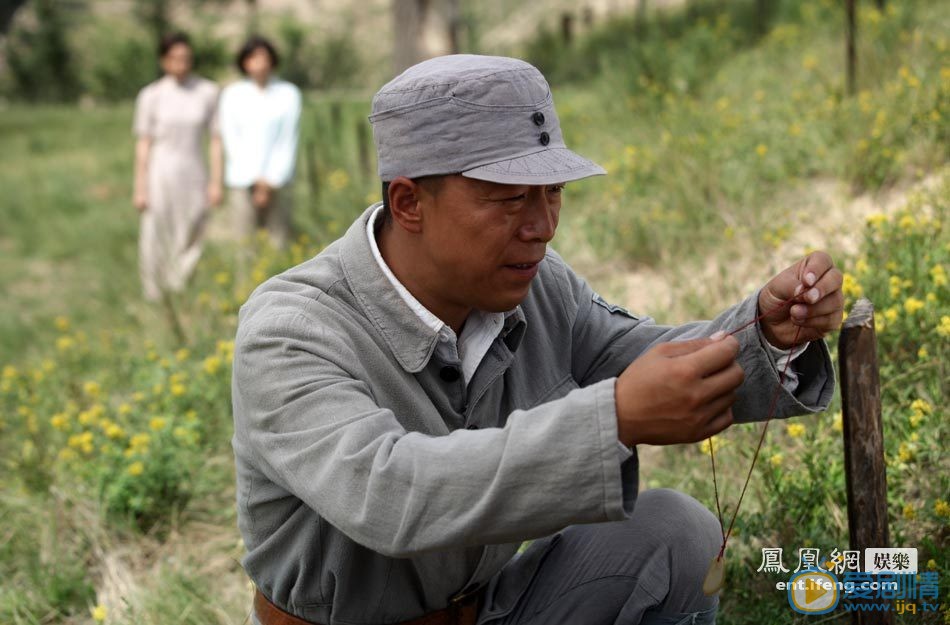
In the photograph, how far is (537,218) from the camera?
1.87m

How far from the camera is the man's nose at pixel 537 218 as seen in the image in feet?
6.09

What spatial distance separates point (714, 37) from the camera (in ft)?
26.2

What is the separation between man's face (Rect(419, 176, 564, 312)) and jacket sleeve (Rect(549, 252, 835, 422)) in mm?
392

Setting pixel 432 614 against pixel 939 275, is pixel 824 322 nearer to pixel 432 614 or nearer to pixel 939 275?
pixel 432 614

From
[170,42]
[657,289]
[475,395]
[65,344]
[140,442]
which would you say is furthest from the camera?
[170,42]

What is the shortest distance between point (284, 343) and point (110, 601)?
1782 millimetres

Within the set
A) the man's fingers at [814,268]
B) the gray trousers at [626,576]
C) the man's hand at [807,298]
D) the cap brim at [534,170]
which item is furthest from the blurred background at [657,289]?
the cap brim at [534,170]

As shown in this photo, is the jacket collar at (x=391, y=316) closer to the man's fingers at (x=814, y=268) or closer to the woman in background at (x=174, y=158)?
the man's fingers at (x=814, y=268)

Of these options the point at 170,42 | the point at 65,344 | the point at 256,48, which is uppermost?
the point at 170,42

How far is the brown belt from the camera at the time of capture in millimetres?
2037

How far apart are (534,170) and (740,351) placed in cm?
55

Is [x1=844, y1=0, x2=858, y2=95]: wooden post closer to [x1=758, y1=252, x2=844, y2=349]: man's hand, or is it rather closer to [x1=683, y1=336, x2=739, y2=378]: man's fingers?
[x1=758, y1=252, x2=844, y2=349]: man's hand

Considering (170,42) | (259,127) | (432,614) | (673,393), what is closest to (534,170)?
(673,393)

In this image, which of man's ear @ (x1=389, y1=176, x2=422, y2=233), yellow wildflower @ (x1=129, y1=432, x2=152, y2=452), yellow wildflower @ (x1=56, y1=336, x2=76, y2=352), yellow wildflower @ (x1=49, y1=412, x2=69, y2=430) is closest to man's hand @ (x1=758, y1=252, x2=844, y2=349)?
man's ear @ (x1=389, y1=176, x2=422, y2=233)
